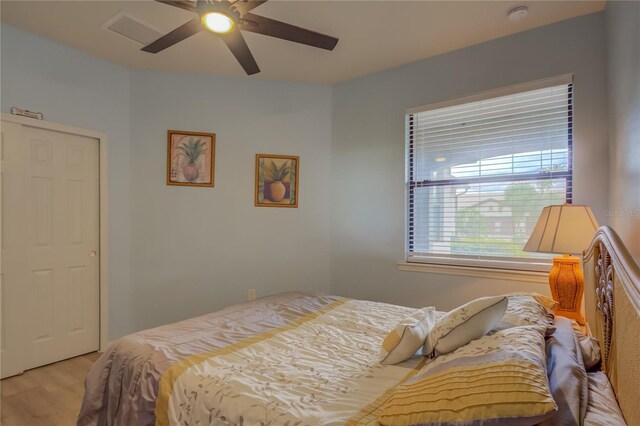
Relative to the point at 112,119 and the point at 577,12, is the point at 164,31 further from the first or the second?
the point at 577,12

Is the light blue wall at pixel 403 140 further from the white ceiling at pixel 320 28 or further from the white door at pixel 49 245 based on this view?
the white door at pixel 49 245

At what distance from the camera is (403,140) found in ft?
10.4

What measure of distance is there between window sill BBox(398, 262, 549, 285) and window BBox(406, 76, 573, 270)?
49 mm

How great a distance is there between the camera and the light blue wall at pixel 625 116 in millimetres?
1407

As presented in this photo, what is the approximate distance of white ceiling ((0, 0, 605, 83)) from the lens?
232 cm

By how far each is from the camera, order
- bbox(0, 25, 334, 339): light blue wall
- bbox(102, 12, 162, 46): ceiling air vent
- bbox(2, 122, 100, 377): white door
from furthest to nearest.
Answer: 1. bbox(0, 25, 334, 339): light blue wall
2. bbox(2, 122, 100, 377): white door
3. bbox(102, 12, 162, 46): ceiling air vent

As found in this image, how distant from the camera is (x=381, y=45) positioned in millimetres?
2826

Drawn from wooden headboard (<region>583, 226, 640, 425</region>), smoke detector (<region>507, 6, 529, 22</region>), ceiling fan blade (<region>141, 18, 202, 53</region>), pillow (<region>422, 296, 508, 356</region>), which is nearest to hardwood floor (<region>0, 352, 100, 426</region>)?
pillow (<region>422, 296, 508, 356</region>)

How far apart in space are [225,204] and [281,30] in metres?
1.94

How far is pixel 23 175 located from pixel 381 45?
306 centimetres

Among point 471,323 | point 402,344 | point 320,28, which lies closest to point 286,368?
point 402,344

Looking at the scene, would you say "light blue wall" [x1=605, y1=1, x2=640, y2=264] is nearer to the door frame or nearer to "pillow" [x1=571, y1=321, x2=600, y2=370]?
"pillow" [x1=571, y1=321, x2=600, y2=370]

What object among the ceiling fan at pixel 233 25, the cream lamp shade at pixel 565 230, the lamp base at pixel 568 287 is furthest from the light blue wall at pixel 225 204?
the lamp base at pixel 568 287

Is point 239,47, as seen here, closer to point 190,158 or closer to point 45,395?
point 190,158
